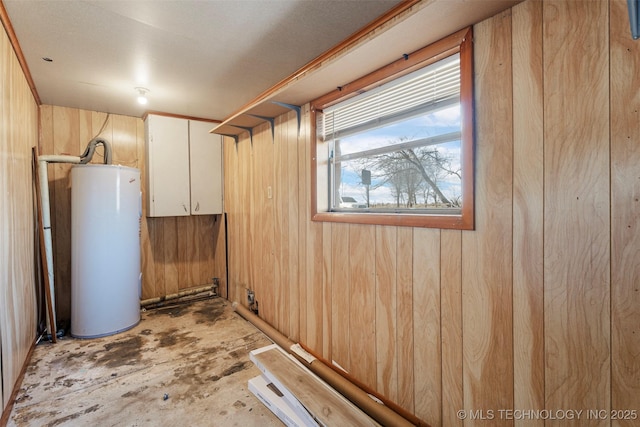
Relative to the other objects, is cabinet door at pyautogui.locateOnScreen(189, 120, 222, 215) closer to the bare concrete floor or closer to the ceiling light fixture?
the ceiling light fixture

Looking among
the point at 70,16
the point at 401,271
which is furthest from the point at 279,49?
the point at 401,271

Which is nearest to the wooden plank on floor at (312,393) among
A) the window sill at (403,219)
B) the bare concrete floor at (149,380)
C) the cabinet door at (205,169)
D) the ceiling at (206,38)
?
the bare concrete floor at (149,380)

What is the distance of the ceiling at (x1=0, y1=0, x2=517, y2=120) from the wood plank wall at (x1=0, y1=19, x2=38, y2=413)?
254mm

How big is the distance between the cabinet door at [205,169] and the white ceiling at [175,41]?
0.84 m

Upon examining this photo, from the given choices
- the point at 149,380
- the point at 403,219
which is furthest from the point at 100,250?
the point at 403,219

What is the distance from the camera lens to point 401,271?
161 centimetres

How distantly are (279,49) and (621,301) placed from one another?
214 centimetres

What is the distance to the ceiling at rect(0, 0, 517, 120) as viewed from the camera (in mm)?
1438

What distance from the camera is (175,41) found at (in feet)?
6.09

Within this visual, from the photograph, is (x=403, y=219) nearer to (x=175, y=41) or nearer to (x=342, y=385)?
(x=342, y=385)

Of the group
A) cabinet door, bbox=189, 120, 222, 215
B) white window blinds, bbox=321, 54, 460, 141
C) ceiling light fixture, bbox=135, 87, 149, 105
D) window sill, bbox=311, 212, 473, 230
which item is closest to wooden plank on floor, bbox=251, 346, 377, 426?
window sill, bbox=311, 212, 473, 230

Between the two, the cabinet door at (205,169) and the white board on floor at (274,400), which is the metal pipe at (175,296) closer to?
the cabinet door at (205,169)

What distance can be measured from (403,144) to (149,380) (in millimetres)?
2380

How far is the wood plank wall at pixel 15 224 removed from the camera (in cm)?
165
